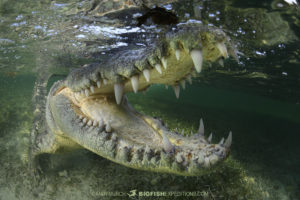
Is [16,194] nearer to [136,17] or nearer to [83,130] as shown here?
[83,130]

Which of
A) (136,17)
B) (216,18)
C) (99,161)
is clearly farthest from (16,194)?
(216,18)

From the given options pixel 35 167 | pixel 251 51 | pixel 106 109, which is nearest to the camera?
pixel 106 109

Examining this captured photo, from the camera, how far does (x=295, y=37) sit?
242 inches

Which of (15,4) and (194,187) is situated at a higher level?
(15,4)

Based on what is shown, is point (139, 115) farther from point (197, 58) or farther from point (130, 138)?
point (197, 58)

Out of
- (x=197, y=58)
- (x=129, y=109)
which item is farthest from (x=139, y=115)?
(x=197, y=58)

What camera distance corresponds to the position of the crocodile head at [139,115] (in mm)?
1830

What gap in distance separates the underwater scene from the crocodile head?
0.04ft

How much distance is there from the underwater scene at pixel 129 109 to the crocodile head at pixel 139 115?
0.01m

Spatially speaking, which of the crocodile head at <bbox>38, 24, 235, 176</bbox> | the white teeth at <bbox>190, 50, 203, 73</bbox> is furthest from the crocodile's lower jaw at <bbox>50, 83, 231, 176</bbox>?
the white teeth at <bbox>190, 50, 203, 73</bbox>

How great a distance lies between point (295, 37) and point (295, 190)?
14.3 ft

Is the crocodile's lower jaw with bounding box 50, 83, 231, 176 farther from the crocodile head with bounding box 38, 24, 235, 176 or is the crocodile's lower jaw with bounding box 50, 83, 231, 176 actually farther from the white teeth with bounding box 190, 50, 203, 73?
the white teeth with bounding box 190, 50, 203, 73

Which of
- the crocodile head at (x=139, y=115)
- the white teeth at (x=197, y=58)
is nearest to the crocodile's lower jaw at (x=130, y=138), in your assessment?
the crocodile head at (x=139, y=115)

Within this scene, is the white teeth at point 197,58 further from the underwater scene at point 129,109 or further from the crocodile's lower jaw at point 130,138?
the crocodile's lower jaw at point 130,138
